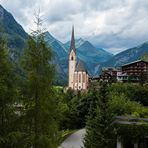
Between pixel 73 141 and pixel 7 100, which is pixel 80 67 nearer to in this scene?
pixel 73 141

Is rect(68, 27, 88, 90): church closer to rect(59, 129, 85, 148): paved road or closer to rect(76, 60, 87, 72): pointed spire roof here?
rect(76, 60, 87, 72): pointed spire roof

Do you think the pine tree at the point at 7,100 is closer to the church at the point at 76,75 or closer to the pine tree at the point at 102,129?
the pine tree at the point at 102,129

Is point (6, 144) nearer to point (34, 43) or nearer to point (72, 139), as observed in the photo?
point (34, 43)

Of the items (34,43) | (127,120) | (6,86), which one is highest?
(34,43)

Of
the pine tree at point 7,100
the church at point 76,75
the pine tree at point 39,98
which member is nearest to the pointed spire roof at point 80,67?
the church at point 76,75

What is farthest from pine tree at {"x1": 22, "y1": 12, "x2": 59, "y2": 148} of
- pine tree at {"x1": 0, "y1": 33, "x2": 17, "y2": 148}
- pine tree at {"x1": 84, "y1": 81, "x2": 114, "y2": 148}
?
pine tree at {"x1": 84, "y1": 81, "x2": 114, "y2": 148}

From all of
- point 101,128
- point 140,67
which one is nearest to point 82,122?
point 101,128

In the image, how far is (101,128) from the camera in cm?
2969

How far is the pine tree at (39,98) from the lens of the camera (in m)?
16.4

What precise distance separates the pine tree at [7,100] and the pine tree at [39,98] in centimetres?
67

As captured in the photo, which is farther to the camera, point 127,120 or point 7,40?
point 127,120

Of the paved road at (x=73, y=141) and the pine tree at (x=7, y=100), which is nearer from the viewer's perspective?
the pine tree at (x=7, y=100)

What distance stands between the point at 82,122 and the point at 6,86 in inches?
1741

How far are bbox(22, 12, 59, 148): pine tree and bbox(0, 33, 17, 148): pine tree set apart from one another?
674 mm
